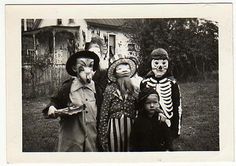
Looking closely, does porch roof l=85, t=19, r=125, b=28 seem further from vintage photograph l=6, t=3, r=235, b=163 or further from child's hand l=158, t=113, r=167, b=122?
child's hand l=158, t=113, r=167, b=122

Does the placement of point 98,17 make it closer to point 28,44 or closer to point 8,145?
point 28,44

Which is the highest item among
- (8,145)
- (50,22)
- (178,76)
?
(50,22)

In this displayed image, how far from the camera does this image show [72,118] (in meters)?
0.90

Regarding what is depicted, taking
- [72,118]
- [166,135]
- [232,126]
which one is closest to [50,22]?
[72,118]

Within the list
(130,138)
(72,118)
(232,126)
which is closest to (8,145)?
(72,118)

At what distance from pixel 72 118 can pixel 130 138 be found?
0.13 m

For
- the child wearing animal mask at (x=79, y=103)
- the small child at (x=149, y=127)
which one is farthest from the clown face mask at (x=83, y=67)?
the small child at (x=149, y=127)

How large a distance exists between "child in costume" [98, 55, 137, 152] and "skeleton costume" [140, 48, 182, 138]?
4 cm

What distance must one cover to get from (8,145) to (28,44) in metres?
0.21

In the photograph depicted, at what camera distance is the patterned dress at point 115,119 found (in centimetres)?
91

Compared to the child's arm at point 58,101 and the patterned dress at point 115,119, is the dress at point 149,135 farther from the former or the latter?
the child's arm at point 58,101

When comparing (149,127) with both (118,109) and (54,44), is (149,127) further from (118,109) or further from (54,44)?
(54,44)

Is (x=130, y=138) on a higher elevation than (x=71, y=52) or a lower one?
lower

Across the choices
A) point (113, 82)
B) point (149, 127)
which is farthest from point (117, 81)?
point (149, 127)
